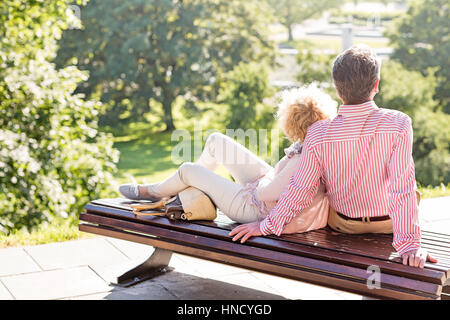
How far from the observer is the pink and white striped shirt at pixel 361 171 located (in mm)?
2738

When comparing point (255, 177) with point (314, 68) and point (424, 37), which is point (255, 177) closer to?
point (314, 68)

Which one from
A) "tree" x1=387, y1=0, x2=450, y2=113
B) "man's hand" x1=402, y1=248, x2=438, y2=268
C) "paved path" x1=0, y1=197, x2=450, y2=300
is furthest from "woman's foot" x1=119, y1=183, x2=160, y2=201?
"tree" x1=387, y1=0, x2=450, y2=113

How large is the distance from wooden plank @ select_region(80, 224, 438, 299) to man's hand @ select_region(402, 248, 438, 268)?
15 centimetres

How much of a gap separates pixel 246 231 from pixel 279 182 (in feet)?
1.02

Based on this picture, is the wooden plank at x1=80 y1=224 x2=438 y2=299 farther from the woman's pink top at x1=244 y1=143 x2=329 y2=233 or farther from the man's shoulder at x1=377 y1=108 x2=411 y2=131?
the man's shoulder at x1=377 y1=108 x2=411 y2=131

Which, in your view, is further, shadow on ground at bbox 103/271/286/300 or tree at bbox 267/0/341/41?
tree at bbox 267/0/341/41

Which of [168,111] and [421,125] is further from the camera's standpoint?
[168,111]

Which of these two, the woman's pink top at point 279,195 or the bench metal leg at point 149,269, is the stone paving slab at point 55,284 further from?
the woman's pink top at point 279,195

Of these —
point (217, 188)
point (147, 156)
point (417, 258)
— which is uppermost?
point (217, 188)

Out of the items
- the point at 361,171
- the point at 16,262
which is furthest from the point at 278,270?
the point at 16,262

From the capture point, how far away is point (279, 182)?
318cm

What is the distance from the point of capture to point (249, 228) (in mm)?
3061

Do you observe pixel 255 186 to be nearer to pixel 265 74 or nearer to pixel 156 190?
pixel 156 190

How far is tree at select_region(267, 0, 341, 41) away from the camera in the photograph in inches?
1529
